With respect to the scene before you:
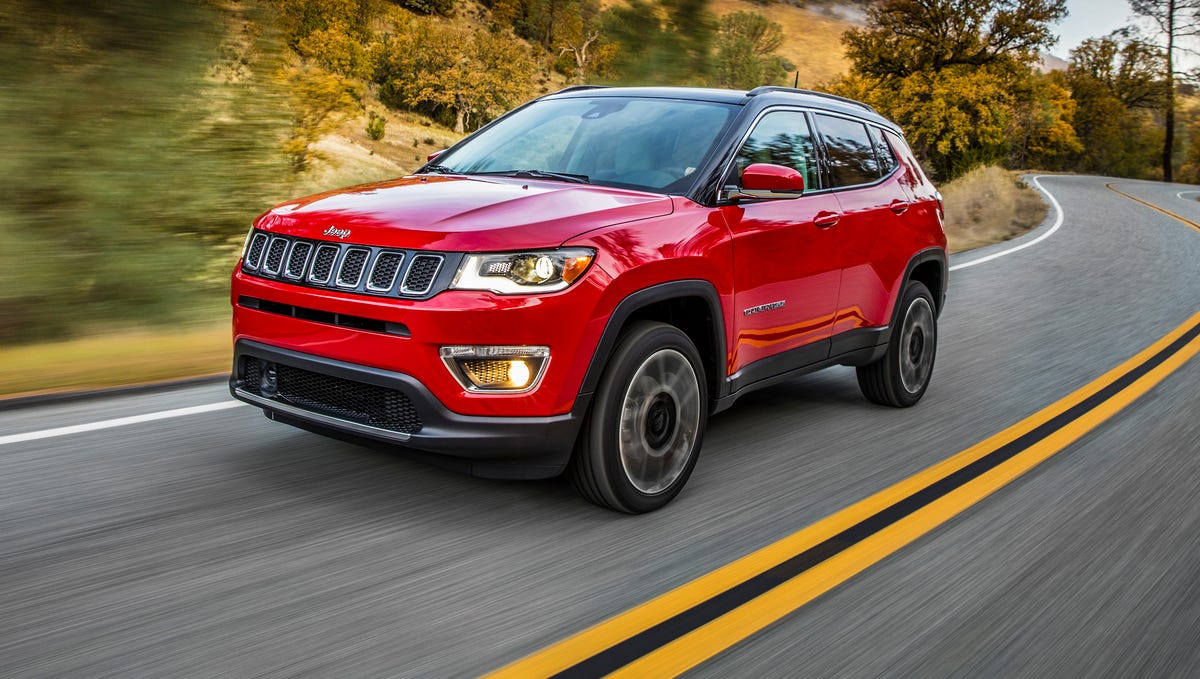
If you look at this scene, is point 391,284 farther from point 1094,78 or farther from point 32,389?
point 1094,78

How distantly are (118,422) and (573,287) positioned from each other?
2804mm

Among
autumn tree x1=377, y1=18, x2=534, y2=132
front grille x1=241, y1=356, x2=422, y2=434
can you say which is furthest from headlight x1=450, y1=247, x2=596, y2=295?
autumn tree x1=377, y1=18, x2=534, y2=132

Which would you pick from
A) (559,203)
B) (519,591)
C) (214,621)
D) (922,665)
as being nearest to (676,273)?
(559,203)

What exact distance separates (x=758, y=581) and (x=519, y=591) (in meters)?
0.84

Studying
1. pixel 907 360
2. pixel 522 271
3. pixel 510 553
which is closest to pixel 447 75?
pixel 907 360

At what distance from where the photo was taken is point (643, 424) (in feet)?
14.3

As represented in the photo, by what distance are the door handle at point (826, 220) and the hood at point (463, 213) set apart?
1166mm

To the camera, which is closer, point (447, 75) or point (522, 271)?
point (522, 271)

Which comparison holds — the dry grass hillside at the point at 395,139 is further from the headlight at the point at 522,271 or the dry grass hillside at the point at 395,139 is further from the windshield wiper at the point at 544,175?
the headlight at the point at 522,271

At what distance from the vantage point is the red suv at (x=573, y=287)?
3900 mm

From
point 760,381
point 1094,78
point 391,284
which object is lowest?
point 760,381

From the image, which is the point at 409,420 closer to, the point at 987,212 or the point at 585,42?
the point at 585,42

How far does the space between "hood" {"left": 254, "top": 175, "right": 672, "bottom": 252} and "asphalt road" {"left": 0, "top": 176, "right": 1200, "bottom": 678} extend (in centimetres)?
88

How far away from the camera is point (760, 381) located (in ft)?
17.1
